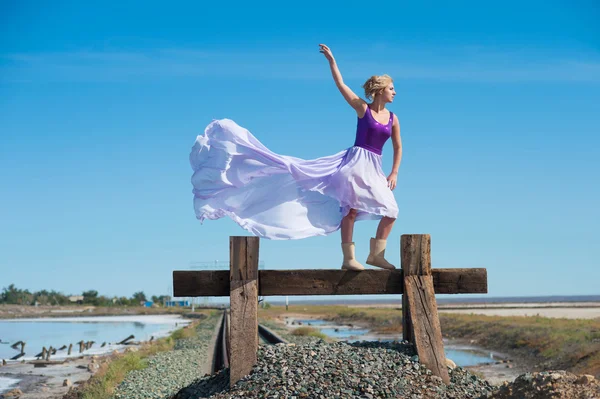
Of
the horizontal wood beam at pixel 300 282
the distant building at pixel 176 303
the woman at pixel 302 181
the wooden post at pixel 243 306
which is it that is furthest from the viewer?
the distant building at pixel 176 303

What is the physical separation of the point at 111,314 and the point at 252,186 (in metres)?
92.0

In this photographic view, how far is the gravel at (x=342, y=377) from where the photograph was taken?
20.0ft

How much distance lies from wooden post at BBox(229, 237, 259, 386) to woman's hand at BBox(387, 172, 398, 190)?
5.30 feet

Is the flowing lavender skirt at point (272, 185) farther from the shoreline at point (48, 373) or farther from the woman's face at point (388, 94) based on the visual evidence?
the shoreline at point (48, 373)

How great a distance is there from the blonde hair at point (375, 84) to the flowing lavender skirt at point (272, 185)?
67cm

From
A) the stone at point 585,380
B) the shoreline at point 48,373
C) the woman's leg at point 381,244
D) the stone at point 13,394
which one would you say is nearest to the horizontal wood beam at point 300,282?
the woman's leg at point 381,244

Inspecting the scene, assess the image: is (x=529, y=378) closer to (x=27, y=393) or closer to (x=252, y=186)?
(x=252, y=186)

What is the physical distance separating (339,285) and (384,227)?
0.83 m

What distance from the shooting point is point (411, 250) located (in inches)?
279

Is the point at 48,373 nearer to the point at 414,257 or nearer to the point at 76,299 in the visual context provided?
the point at 414,257

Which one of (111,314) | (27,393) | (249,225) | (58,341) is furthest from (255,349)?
(111,314)

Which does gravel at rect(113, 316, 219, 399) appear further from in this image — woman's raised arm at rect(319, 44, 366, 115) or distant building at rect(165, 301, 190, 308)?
distant building at rect(165, 301, 190, 308)

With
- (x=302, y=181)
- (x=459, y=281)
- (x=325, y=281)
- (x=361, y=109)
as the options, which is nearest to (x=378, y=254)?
(x=325, y=281)

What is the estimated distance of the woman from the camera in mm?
7230
